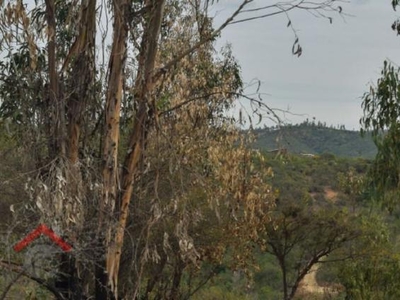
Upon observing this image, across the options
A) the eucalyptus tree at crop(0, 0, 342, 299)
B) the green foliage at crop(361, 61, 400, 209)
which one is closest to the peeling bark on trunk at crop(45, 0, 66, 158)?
the eucalyptus tree at crop(0, 0, 342, 299)

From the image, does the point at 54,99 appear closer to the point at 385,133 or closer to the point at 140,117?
the point at 140,117

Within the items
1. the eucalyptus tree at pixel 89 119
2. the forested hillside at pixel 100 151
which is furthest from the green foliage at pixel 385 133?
the eucalyptus tree at pixel 89 119

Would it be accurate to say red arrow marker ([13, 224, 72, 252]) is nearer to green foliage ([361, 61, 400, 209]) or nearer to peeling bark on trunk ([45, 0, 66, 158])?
peeling bark on trunk ([45, 0, 66, 158])

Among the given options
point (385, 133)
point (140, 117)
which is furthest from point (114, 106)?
point (385, 133)

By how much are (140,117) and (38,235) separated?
1.14 m

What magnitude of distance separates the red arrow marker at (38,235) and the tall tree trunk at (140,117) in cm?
43

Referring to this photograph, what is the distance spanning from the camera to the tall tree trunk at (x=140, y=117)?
16.1ft

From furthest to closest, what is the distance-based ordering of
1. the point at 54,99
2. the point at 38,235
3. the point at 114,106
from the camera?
the point at 114,106 < the point at 54,99 < the point at 38,235

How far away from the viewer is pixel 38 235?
451 centimetres

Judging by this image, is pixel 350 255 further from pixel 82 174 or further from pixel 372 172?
pixel 82 174

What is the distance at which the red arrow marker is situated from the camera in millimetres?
4368

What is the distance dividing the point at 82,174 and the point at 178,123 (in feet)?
9.08

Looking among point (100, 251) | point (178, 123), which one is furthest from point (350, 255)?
point (100, 251)

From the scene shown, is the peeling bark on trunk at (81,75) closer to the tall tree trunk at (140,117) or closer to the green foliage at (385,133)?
the tall tree trunk at (140,117)
